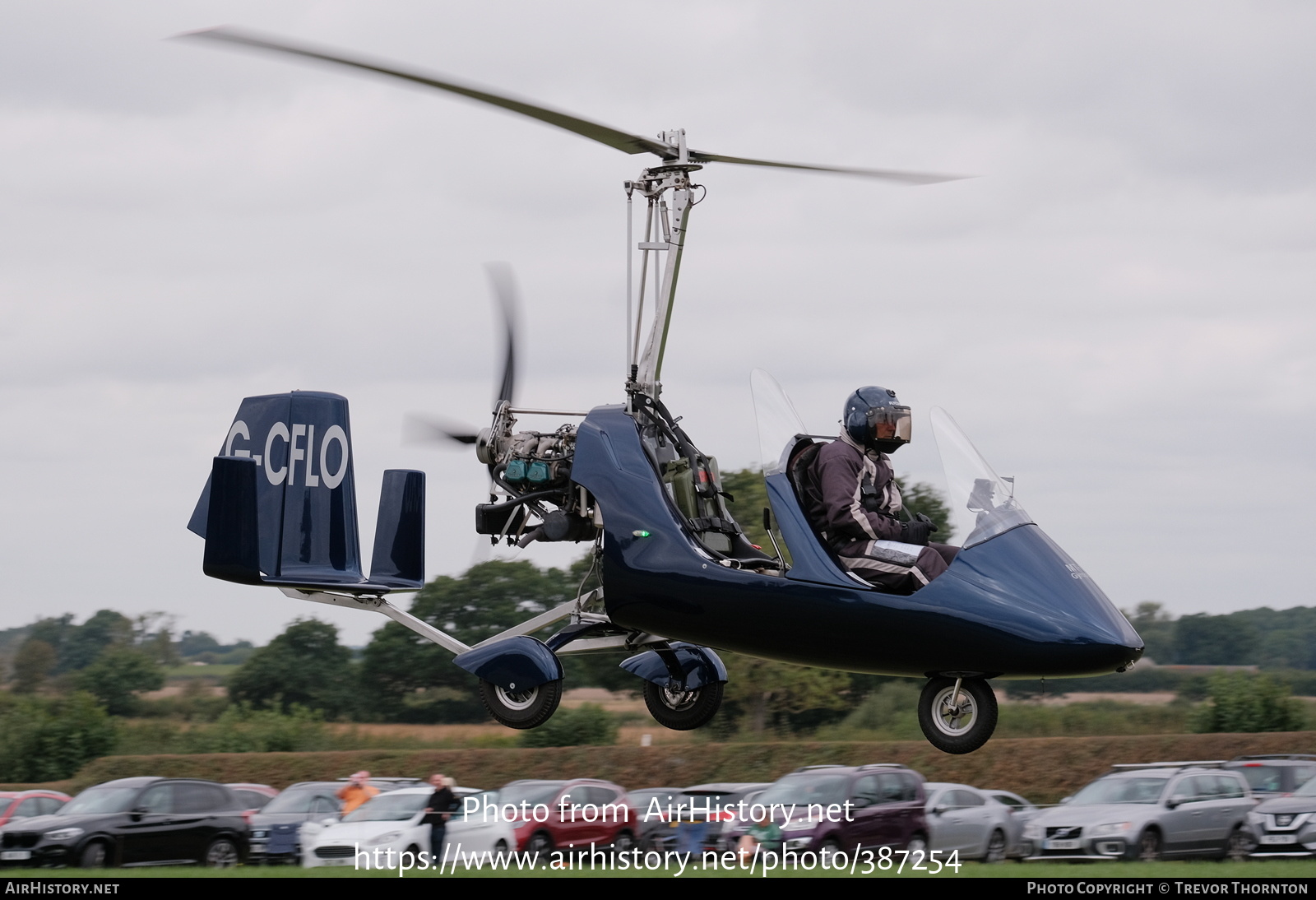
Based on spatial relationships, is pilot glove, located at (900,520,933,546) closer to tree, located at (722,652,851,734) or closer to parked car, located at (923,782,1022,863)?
parked car, located at (923,782,1022,863)

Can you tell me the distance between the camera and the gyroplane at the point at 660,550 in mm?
7676

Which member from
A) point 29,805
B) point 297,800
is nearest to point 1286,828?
point 297,800

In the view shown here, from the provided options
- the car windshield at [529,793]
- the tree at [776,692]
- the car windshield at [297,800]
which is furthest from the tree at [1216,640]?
the car windshield at [297,800]

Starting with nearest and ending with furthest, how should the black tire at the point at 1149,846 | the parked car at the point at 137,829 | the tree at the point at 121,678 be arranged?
the parked car at the point at 137,829 < the black tire at the point at 1149,846 < the tree at the point at 121,678

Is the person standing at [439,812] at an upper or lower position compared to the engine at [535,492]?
lower

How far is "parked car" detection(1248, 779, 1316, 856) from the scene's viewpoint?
18.5 metres

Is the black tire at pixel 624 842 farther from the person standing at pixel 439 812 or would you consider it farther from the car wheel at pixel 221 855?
the car wheel at pixel 221 855

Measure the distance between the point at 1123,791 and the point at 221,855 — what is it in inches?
432

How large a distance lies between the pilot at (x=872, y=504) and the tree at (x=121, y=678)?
3649cm

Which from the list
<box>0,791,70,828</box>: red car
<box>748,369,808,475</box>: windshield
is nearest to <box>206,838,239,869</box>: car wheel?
<box>0,791,70,828</box>: red car

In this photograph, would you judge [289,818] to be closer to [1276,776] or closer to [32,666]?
[1276,776]

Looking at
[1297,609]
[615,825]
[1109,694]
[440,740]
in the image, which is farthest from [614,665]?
[1297,609]

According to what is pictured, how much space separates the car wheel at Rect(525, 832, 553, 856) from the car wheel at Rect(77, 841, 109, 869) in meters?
4.75

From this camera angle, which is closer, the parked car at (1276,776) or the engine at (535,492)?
the engine at (535,492)
